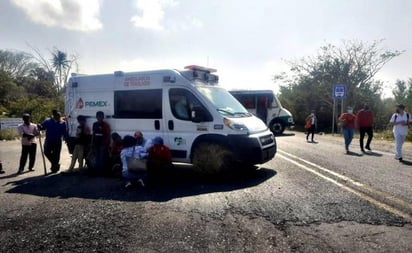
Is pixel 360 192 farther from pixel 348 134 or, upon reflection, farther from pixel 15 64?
pixel 15 64

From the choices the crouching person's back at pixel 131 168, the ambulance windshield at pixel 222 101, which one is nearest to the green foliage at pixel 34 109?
the ambulance windshield at pixel 222 101

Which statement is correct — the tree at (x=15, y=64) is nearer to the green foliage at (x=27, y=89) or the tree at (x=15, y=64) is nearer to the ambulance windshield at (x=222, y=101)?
the green foliage at (x=27, y=89)

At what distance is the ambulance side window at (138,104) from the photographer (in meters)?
8.70

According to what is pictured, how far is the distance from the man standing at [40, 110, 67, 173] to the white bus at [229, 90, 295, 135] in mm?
16066

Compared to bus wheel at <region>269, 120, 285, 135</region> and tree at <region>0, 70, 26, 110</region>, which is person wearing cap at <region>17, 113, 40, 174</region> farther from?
tree at <region>0, 70, 26, 110</region>

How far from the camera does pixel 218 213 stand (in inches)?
205

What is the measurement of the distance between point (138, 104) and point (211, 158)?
7.92 feet

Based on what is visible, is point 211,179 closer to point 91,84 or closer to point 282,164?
point 282,164

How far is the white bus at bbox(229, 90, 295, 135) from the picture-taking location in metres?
23.7

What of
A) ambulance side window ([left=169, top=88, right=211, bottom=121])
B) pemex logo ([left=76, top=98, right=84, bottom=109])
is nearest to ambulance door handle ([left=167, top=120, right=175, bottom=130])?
ambulance side window ([left=169, top=88, right=211, bottom=121])

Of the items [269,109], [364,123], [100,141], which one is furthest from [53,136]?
[269,109]

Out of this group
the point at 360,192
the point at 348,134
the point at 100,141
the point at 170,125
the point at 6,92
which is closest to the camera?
the point at 360,192

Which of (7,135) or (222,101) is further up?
(222,101)

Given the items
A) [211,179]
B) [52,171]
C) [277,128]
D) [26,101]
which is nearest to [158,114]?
[211,179]
